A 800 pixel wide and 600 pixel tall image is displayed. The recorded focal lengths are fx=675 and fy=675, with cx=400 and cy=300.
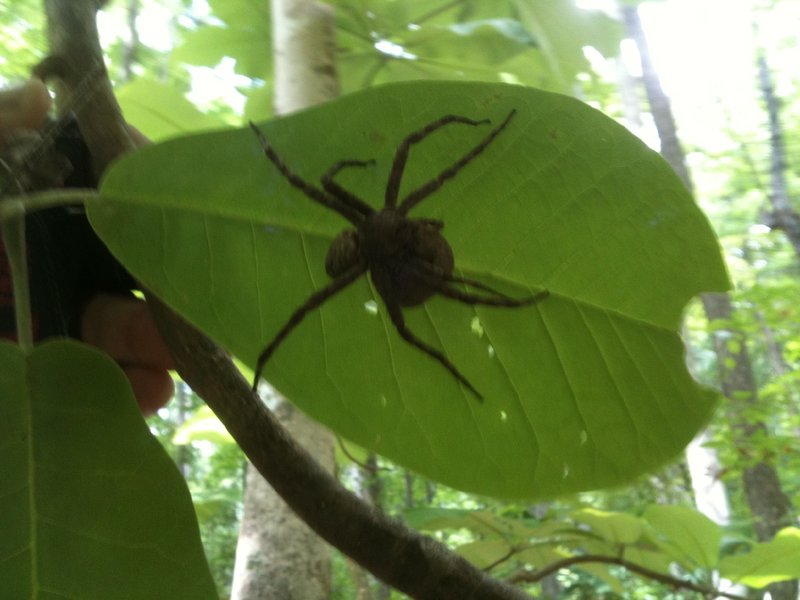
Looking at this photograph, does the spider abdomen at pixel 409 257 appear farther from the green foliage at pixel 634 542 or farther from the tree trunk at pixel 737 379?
the tree trunk at pixel 737 379

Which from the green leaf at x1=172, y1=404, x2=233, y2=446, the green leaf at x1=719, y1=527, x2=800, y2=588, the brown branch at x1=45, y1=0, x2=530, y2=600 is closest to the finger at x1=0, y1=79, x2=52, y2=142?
the brown branch at x1=45, y1=0, x2=530, y2=600

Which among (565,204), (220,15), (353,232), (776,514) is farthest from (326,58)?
(776,514)

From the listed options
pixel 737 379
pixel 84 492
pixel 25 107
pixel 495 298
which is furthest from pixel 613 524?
pixel 737 379

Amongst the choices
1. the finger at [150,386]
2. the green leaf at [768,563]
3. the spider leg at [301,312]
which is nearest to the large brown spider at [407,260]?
the spider leg at [301,312]

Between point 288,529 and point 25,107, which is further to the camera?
point 288,529

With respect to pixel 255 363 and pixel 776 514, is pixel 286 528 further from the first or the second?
pixel 776 514

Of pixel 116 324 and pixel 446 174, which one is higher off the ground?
pixel 446 174

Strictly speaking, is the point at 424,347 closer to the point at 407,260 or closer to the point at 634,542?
the point at 407,260
